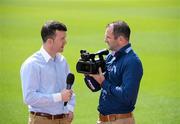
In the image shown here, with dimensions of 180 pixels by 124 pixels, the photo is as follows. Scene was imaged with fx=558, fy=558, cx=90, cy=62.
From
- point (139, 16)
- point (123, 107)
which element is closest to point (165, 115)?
point (123, 107)

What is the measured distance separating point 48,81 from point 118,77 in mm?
600

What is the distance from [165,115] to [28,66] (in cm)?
410

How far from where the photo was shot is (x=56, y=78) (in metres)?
4.85

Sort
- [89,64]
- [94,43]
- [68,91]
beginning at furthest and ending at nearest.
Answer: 1. [94,43]
2. [89,64]
3. [68,91]

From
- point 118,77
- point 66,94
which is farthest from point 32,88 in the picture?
point 118,77

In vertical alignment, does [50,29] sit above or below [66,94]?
above

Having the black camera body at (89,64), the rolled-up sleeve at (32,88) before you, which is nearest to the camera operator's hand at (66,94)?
the rolled-up sleeve at (32,88)

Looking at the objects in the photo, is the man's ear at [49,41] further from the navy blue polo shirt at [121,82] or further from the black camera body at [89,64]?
the navy blue polo shirt at [121,82]

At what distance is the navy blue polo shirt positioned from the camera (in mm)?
4621

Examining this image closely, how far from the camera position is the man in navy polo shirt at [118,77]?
15.3ft

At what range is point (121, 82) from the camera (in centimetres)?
476

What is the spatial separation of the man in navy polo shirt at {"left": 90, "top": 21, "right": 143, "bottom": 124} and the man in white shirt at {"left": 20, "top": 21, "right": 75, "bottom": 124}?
32 cm

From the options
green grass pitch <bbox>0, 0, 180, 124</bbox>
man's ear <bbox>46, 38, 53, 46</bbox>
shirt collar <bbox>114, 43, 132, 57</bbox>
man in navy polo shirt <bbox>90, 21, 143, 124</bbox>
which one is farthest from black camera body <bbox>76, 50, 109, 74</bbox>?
green grass pitch <bbox>0, 0, 180, 124</bbox>

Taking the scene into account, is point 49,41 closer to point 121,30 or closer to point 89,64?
point 89,64
